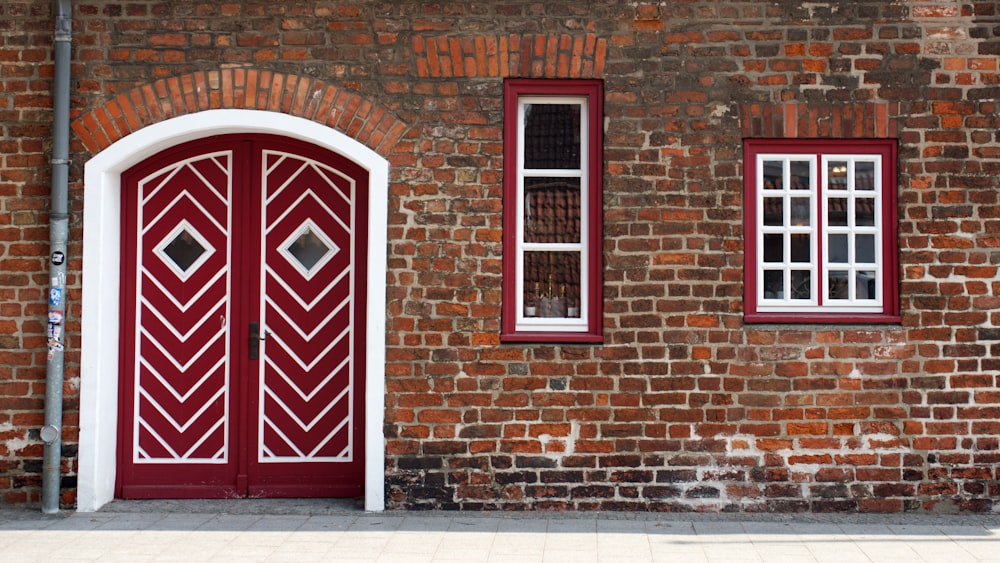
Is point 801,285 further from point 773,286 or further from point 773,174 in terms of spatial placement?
point 773,174

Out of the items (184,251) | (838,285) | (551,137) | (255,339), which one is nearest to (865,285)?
(838,285)

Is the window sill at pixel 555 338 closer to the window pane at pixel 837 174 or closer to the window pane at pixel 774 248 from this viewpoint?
the window pane at pixel 774 248

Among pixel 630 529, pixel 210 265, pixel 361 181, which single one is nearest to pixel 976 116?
pixel 630 529

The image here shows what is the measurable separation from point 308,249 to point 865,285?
4030 mm

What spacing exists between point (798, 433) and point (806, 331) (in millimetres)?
714

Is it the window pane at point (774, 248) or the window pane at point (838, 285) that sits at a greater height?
the window pane at point (774, 248)

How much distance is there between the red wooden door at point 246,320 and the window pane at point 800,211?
3102mm

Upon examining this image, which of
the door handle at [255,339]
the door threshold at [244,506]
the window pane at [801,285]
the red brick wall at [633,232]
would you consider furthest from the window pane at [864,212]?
the door handle at [255,339]

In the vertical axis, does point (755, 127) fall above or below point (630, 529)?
above

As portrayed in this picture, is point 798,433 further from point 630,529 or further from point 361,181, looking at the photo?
point 361,181

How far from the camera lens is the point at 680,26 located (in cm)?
768

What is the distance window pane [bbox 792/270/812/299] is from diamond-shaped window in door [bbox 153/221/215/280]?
423cm

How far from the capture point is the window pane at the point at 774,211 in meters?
7.75

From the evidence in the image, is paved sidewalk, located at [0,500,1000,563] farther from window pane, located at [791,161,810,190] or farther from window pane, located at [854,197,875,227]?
window pane, located at [791,161,810,190]
